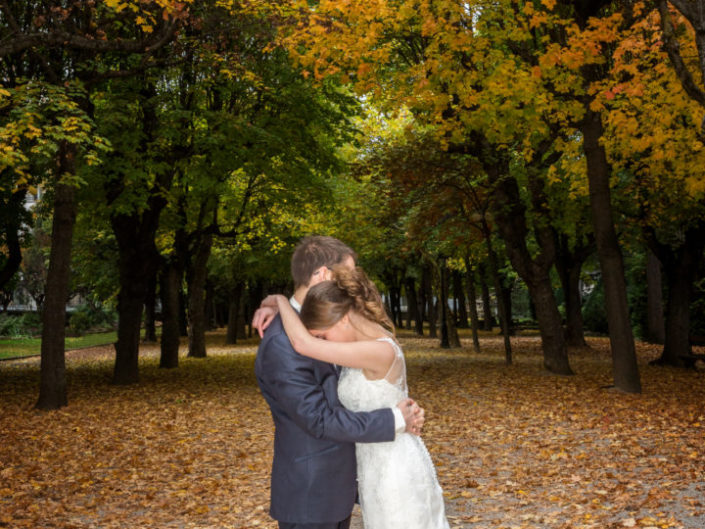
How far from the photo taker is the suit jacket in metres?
3.00

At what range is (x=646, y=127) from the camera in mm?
13023

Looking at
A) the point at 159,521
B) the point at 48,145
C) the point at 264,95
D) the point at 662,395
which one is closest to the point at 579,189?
the point at 662,395

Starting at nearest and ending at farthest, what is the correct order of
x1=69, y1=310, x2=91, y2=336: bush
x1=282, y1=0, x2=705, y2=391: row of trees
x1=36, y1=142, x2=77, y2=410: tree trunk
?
x1=282, y1=0, x2=705, y2=391: row of trees < x1=36, y1=142, x2=77, y2=410: tree trunk < x1=69, y1=310, x2=91, y2=336: bush

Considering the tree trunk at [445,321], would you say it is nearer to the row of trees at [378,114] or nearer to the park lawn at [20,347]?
the row of trees at [378,114]

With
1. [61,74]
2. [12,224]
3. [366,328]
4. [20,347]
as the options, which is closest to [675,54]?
[366,328]

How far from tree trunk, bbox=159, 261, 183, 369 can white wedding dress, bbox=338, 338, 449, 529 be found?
1984cm

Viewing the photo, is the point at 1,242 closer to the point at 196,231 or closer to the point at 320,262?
the point at 196,231

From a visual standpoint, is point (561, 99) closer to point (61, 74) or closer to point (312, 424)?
point (61, 74)

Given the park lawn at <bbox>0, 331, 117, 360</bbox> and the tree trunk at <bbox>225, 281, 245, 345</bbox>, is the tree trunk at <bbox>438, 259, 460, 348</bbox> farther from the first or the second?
the park lawn at <bbox>0, 331, 117, 360</bbox>

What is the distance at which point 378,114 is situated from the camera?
18875 mm

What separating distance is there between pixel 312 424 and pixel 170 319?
21171 mm

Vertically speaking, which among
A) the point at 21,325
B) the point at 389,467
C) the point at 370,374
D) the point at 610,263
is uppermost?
the point at 21,325

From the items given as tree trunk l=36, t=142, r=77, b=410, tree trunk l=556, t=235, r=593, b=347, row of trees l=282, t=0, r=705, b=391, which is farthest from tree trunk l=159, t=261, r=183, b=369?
tree trunk l=556, t=235, r=593, b=347

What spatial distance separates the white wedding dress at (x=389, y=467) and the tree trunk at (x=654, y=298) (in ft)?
73.3
